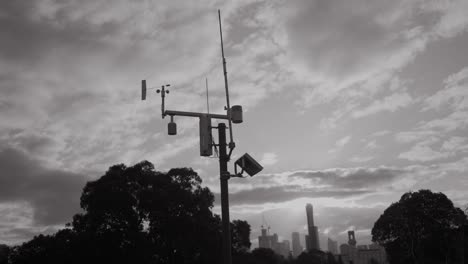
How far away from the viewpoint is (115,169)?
38.4 meters

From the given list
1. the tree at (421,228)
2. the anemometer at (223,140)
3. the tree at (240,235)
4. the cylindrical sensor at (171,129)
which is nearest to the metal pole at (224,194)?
the anemometer at (223,140)

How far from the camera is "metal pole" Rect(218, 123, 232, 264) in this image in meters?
8.38

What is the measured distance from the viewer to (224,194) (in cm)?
879

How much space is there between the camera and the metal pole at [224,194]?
838cm

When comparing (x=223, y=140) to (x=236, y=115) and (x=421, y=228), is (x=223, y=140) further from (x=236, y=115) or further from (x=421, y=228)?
(x=421, y=228)

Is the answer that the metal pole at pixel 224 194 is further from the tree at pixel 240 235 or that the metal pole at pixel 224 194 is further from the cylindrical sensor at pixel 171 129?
the tree at pixel 240 235

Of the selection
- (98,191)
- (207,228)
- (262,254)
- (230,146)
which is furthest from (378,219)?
(230,146)

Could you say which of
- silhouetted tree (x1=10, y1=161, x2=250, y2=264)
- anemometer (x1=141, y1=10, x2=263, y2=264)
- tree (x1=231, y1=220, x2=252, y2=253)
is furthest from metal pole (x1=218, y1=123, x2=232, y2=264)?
tree (x1=231, y1=220, x2=252, y2=253)

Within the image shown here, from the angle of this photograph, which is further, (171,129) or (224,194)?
(171,129)

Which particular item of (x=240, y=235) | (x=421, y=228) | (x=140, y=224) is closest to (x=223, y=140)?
(x=140, y=224)

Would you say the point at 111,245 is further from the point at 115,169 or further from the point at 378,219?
the point at 378,219

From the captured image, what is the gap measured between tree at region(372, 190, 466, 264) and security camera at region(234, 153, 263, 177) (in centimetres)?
4604

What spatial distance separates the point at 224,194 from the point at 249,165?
43.9 inches

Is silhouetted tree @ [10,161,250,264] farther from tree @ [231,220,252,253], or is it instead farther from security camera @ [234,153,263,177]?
security camera @ [234,153,263,177]
